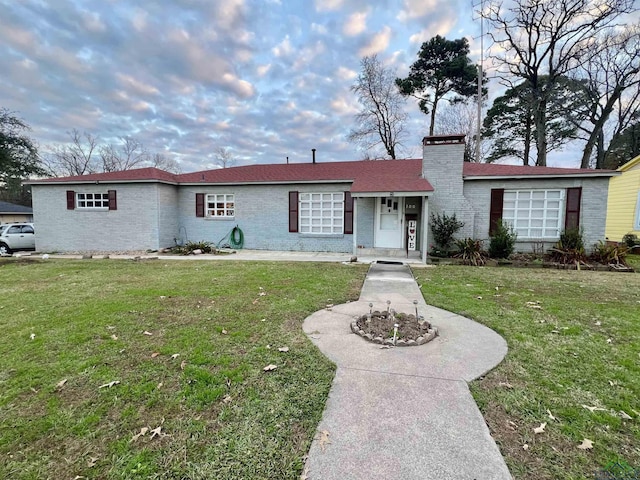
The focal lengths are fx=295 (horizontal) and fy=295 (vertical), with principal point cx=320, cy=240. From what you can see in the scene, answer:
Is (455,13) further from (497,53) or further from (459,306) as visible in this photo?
(459,306)

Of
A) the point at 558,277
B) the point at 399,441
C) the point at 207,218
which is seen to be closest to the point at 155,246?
the point at 207,218

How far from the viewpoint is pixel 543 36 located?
17.9m

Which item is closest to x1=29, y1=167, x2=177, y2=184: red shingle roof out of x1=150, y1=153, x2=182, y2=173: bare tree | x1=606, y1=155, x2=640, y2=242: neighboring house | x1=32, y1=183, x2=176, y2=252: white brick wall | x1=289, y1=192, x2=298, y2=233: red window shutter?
x1=32, y1=183, x2=176, y2=252: white brick wall

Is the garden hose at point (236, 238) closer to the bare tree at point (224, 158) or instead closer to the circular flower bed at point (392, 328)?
the circular flower bed at point (392, 328)

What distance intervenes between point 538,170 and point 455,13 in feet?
25.8

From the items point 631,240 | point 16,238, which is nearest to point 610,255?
point 631,240

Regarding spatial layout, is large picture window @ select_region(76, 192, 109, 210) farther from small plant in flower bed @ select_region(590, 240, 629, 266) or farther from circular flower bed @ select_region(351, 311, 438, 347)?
small plant in flower bed @ select_region(590, 240, 629, 266)

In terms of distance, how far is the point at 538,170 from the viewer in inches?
412

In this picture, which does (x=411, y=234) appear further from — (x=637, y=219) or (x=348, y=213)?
(x=637, y=219)

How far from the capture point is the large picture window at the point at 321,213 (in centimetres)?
1214

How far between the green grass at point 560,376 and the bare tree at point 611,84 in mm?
19676

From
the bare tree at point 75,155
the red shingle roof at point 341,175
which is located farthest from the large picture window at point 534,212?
the bare tree at point 75,155

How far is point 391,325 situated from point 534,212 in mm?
9556

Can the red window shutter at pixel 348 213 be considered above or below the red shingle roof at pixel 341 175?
below
